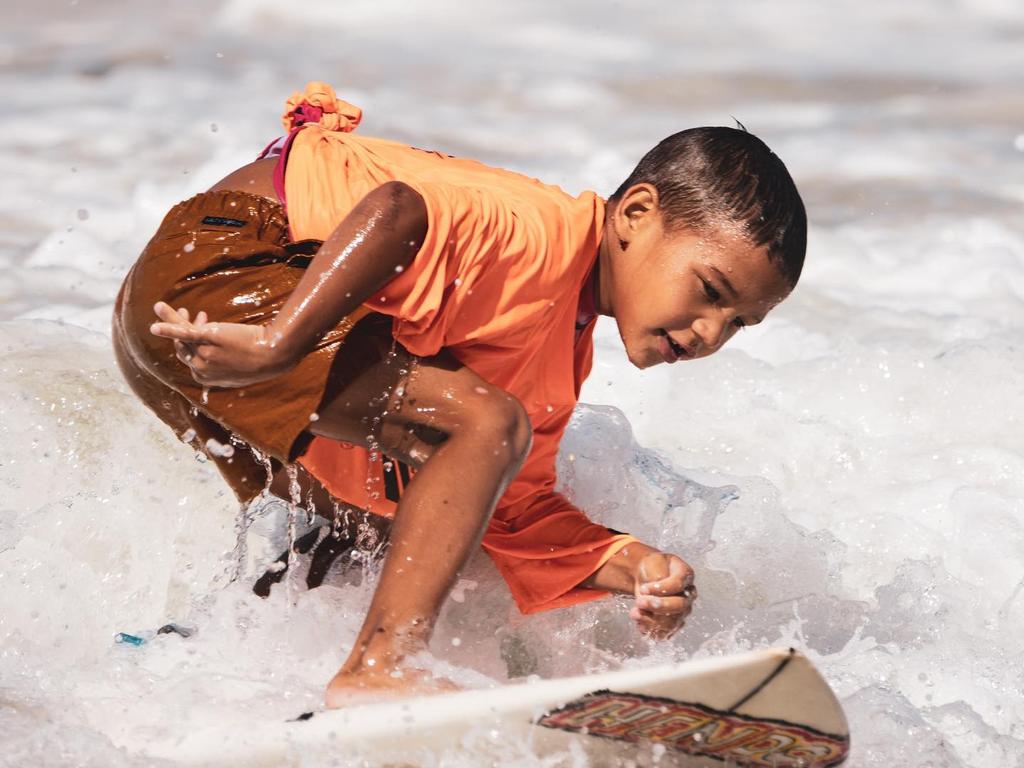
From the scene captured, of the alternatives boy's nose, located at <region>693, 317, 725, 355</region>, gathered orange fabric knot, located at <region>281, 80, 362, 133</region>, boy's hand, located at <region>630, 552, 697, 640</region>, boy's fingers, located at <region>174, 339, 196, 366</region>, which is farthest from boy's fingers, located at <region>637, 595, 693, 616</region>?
gathered orange fabric knot, located at <region>281, 80, 362, 133</region>

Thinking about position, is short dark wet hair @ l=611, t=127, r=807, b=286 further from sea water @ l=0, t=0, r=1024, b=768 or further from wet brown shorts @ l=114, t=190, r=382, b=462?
sea water @ l=0, t=0, r=1024, b=768

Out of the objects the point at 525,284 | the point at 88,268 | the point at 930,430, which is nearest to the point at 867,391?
the point at 930,430

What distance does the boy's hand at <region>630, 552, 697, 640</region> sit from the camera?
7.22 feet

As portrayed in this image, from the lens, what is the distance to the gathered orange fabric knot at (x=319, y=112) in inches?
97.5

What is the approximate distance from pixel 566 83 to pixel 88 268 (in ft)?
10.2

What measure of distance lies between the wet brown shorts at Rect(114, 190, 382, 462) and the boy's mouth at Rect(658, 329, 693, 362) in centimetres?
A: 45

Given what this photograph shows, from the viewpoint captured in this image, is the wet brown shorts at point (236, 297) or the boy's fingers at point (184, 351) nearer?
the boy's fingers at point (184, 351)

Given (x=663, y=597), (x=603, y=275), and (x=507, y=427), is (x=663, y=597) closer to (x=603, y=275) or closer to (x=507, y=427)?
(x=507, y=427)

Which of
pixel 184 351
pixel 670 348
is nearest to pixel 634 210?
pixel 670 348

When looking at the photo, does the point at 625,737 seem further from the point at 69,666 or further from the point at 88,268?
the point at 88,268

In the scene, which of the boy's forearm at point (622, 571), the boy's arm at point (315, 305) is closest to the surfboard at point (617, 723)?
the boy's forearm at point (622, 571)

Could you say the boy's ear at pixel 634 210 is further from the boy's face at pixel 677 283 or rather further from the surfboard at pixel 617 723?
the surfboard at pixel 617 723

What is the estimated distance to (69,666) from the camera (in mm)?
2229

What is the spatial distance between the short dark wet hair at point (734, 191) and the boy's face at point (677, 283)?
0.02 metres
